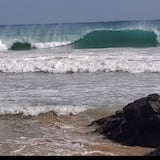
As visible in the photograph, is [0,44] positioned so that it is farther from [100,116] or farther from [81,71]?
[100,116]

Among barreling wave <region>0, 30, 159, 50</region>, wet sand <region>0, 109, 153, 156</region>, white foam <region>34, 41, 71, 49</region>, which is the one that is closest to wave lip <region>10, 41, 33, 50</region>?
barreling wave <region>0, 30, 159, 50</region>

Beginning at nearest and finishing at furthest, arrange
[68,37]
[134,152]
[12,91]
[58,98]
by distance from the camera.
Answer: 1. [134,152]
2. [58,98]
3. [12,91]
4. [68,37]

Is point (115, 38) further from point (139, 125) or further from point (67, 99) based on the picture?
point (139, 125)

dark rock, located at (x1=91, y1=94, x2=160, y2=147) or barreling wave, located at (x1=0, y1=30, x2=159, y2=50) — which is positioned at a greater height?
barreling wave, located at (x1=0, y1=30, x2=159, y2=50)

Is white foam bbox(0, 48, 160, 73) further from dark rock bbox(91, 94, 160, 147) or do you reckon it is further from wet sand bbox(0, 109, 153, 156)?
dark rock bbox(91, 94, 160, 147)

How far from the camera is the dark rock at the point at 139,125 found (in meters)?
6.11

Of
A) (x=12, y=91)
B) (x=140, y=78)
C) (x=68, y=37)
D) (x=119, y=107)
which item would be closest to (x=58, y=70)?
(x=140, y=78)

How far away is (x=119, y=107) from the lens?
855cm

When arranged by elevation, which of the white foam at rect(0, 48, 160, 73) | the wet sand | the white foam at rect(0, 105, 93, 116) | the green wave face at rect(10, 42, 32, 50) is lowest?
the wet sand

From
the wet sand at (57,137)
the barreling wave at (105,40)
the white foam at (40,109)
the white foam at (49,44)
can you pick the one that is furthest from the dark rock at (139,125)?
Answer: the white foam at (49,44)

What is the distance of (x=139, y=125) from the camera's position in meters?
6.27

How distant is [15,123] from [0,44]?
86.2 feet

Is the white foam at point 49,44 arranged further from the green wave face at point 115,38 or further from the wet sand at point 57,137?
the wet sand at point 57,137

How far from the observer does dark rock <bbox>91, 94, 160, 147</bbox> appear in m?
6.11
